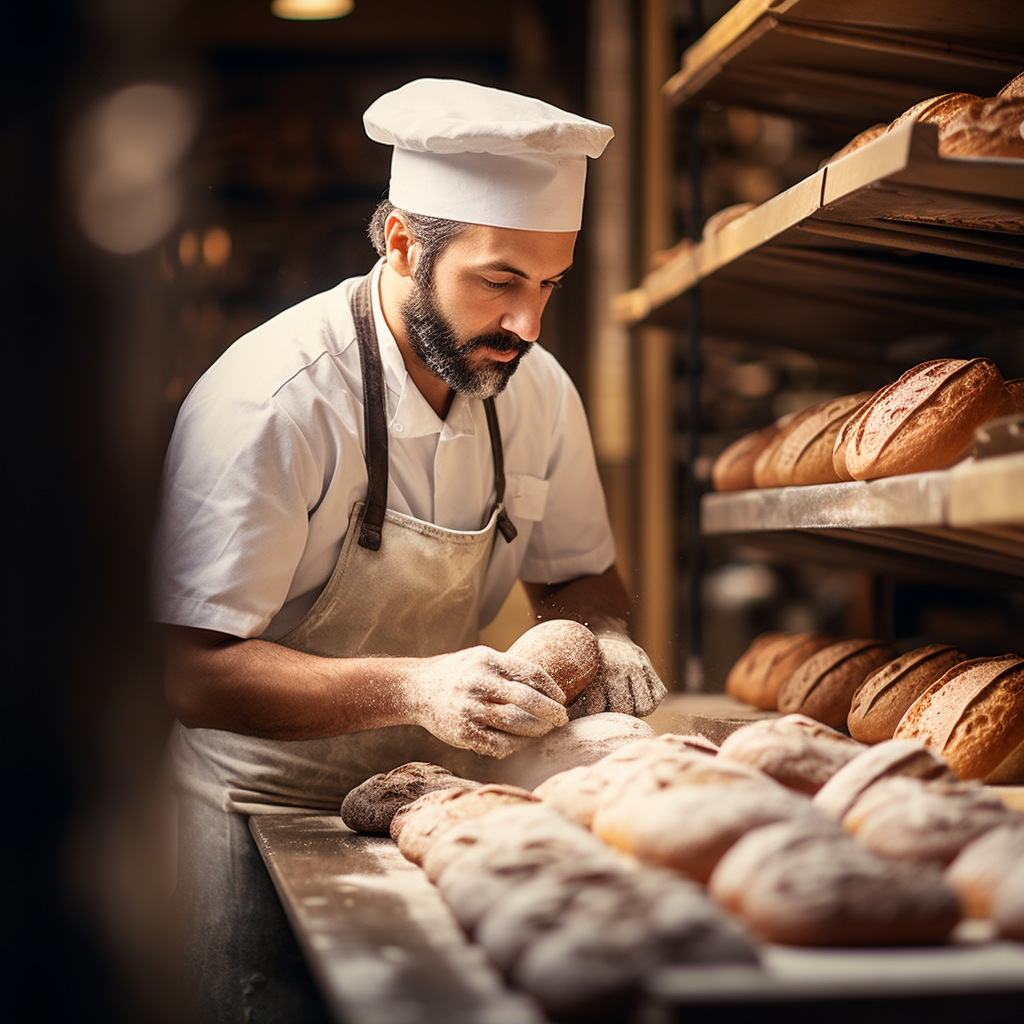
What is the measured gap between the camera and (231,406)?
161 cm

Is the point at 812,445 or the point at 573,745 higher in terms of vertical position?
the point at 812,445

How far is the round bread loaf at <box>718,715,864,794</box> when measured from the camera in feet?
4.02

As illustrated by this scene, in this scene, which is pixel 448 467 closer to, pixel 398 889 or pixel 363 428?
pixel 363 428

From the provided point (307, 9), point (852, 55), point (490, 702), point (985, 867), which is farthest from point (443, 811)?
point (307, 9)

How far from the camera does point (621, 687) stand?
5.53 feet

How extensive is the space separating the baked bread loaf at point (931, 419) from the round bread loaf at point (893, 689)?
0.38 meters

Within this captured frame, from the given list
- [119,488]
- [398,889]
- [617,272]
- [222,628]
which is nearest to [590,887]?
[398,889]

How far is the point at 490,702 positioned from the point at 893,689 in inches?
27.7

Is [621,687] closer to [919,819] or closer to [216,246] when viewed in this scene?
[919,819]

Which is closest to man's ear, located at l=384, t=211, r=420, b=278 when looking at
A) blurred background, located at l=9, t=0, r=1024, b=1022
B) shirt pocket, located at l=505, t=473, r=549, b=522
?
blurred background, located at l=9, t=0, r=1024, b=1022

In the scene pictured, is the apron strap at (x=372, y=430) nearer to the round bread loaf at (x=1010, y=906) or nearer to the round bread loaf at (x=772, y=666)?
the round bread loaf at (x=772, y=666)

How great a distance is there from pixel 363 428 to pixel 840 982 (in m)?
1.14

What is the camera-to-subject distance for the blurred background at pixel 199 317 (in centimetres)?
74

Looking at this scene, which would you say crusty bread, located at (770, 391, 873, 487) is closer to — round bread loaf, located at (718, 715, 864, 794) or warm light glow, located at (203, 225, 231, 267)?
round bread loaf, located at (718, 715, 864, 794)
